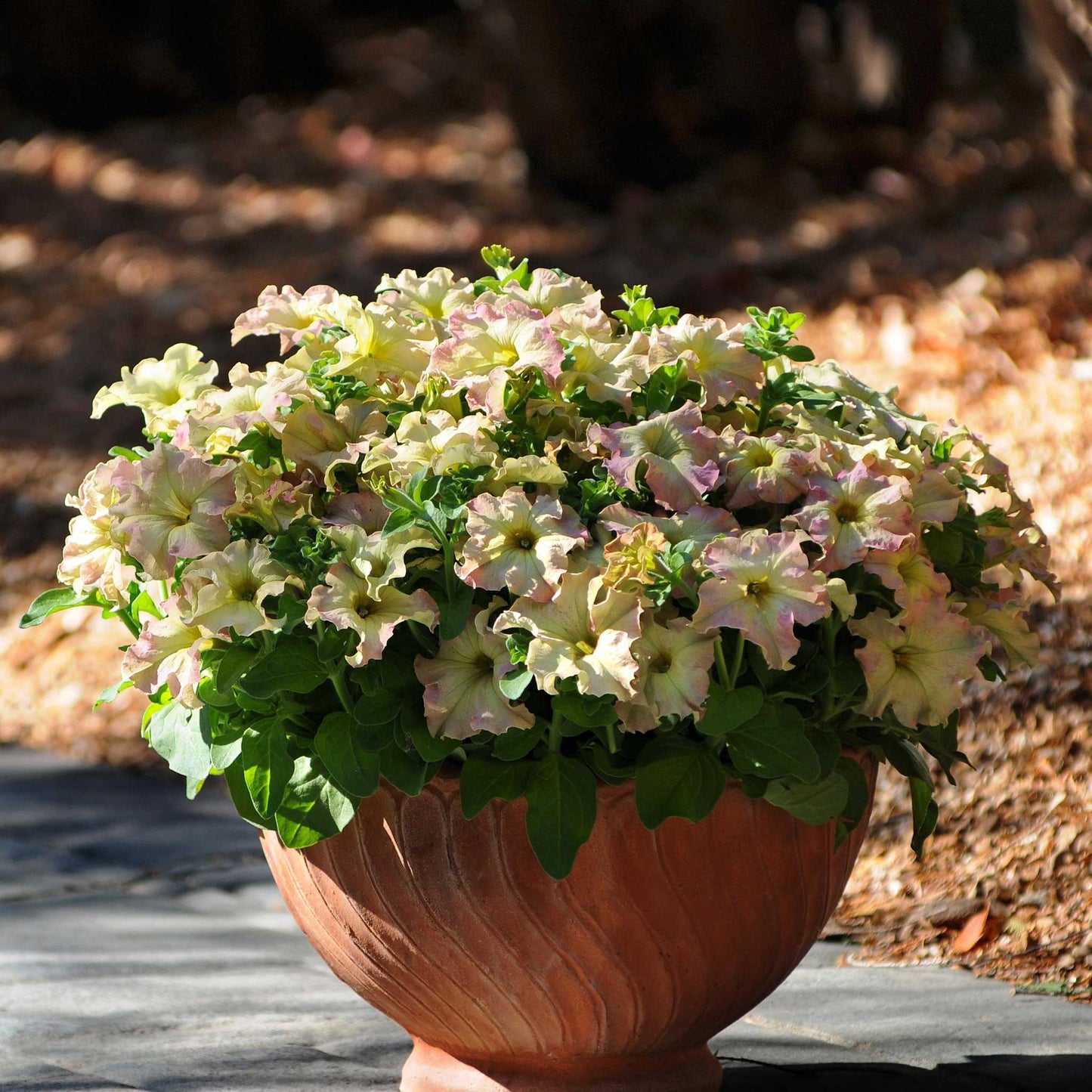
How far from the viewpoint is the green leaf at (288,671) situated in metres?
1.75

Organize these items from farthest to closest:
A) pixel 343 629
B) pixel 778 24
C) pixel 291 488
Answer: pixel 778 24, pixel 291 488, pixel 343 629

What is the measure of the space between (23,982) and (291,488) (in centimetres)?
128

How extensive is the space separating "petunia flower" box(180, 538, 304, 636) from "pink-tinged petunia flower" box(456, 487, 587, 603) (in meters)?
0.22

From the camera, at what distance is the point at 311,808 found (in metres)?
1.83

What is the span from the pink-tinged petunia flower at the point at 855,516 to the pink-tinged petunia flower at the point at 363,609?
44 centimetres

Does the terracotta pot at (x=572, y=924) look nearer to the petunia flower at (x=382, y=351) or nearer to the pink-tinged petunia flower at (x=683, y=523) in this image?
the pink-tinged petunia flower at (x=683, y=523)

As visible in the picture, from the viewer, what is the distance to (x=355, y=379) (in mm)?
1975

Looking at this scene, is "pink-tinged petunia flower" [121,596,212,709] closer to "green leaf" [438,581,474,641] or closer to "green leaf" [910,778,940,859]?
"green leaf" [438,581,474,641]

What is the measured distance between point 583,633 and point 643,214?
562 centimetres

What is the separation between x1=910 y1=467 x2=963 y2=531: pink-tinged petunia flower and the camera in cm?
187

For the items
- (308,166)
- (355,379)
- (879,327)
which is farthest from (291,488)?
(308,166)

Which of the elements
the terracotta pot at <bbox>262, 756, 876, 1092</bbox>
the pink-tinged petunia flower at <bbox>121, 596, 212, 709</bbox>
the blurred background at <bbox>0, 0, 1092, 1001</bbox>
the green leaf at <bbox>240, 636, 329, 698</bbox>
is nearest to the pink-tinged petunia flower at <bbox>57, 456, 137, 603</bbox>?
the pink-tinged petunia flower at <bbox>121, 596, 212, 709</bbox>

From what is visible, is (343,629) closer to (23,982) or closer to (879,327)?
(23,982)

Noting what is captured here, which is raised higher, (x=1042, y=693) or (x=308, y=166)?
(x=308, y=166)
